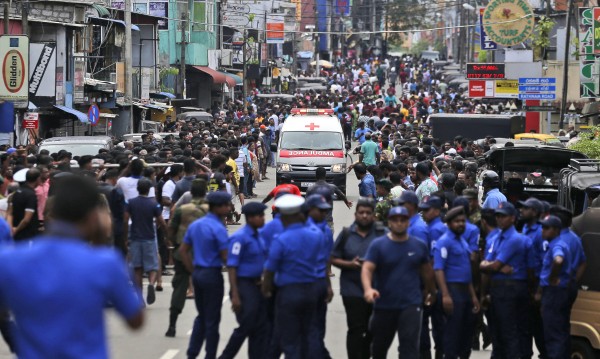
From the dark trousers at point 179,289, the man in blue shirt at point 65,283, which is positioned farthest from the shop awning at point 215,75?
the man in blue shirt at point 65,283

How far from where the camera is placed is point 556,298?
11.1 m

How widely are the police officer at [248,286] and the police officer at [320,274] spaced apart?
1.54 ft

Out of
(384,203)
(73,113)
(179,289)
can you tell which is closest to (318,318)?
(384,203)

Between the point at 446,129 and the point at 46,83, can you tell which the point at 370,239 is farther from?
the point at 446,129

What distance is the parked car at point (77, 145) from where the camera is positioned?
23.8 m

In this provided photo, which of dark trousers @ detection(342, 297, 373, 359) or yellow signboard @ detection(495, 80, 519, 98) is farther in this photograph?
yellow signboard @ detection(495, 80, 519, 98)

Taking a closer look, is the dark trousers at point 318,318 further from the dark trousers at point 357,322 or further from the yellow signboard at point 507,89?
the yellow signboard at point 507,89

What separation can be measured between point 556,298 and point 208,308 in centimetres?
298

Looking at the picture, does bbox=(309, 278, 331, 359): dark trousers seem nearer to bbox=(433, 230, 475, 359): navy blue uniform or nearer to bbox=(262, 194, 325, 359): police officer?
bbox=(262, 194, 325, 359): police officer

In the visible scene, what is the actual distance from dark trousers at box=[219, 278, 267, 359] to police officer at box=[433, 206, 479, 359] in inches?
60.3

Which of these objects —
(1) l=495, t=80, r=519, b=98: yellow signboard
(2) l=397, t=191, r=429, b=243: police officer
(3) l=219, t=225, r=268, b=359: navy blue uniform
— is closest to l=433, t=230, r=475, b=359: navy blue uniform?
(2) l=397, t=191, r=429, b=243: police officer

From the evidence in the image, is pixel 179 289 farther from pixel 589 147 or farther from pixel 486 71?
pixel 486 71

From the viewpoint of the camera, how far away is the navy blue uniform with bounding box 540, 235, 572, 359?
11.0 m

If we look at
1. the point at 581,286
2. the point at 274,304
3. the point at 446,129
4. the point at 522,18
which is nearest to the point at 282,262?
the point at 274,304
